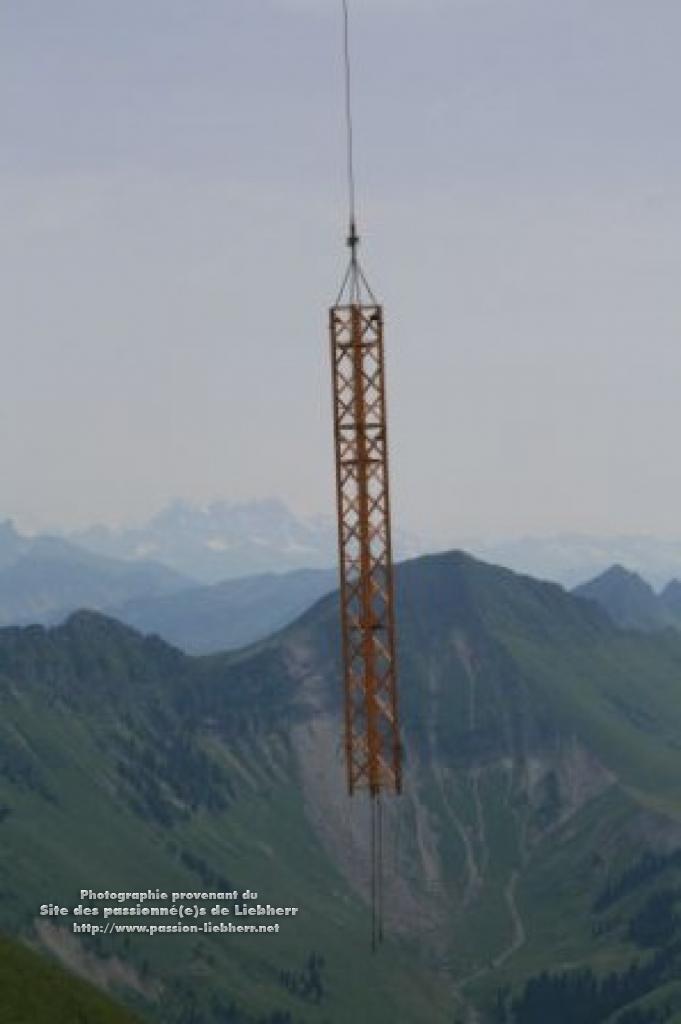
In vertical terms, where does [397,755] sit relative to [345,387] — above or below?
below

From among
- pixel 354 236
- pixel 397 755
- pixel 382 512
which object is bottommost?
pixel 397 755

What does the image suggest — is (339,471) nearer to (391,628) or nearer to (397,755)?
(391,628)

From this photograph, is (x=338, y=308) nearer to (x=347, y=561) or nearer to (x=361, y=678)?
(x=347, y=561)

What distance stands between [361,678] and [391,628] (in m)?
2.97

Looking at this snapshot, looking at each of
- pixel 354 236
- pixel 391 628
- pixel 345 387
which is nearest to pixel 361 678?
pixel 391 628

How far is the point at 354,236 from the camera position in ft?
239

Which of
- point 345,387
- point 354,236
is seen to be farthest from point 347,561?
point 354,236

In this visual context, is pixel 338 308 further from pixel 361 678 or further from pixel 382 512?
pixel 361 678

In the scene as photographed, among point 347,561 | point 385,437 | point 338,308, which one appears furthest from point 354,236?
point 347,561

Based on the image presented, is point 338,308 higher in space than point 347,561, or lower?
higher

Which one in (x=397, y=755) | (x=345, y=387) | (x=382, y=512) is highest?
(x=345, y=387)

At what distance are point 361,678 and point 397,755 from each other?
13.9 ft

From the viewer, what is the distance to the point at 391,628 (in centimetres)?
7056

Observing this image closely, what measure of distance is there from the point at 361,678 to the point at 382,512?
8448 millimetres
